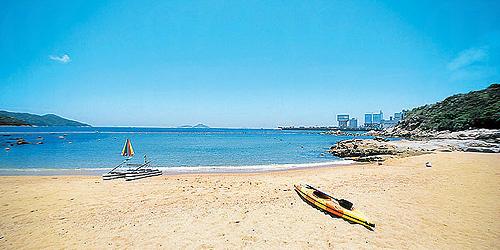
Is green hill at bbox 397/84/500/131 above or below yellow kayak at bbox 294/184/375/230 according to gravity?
above

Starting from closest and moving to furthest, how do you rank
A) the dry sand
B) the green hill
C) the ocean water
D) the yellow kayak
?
the dry sand
the yellow kayak
the ocean water
the green hill

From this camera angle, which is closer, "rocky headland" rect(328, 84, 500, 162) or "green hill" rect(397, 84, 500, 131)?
"rocky headland" rect(328, 84, 500, 162)

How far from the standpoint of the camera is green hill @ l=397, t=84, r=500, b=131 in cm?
5049

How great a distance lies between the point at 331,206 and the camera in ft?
28.6

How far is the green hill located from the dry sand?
2000 inches

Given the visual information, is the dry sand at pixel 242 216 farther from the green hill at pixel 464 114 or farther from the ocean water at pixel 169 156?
the green hill at pixel 464 114

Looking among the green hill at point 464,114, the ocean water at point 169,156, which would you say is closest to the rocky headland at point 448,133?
the green hill at point 464,114

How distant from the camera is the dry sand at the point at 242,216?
6680 millimetres

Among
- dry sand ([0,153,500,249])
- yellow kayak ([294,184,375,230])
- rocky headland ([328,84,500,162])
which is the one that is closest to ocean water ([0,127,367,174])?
rocky headland ([328,84,500,162])

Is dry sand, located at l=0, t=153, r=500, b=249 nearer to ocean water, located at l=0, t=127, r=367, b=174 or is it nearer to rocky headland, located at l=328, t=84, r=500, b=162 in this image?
ocean water, located at l=0, t=127, r=367, b=174

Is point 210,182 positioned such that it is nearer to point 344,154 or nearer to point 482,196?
point 482,196

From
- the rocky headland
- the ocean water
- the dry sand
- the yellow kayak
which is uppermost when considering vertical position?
the rocky headland

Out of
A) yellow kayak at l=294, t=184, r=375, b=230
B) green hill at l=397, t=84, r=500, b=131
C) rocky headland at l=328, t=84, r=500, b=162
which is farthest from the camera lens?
green hill at l=397, t=84, r=500, b=131

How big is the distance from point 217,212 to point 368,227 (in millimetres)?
5097
